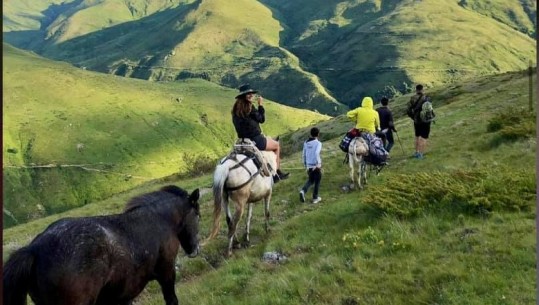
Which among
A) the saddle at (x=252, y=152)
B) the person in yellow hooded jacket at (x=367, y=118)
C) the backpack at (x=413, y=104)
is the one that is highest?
the saddle at (x=252, y=152)

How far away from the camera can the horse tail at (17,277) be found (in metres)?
5.60

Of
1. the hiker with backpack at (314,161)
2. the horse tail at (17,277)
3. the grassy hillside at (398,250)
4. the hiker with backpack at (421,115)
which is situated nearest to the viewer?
the horse tail at (17,277)

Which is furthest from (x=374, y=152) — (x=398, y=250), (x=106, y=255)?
(x=106, y=255)

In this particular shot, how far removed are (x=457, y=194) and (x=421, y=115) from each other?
998cm

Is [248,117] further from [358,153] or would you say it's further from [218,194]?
[358,153]

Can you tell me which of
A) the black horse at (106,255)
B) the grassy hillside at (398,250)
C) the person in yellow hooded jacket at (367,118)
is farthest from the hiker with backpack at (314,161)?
the black horse at (106,255)

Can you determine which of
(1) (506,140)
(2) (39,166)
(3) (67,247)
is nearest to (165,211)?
(3) (67,247)

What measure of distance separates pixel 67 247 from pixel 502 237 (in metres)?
7.55

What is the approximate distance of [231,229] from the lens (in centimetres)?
1241

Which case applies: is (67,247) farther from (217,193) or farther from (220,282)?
(217,193)

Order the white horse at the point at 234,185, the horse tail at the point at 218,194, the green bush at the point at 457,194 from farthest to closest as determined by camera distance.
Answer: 1. the white horse at the point at 234,185
2. the horse tail at the point at 218,194
3. the green bush at the point at 457,194

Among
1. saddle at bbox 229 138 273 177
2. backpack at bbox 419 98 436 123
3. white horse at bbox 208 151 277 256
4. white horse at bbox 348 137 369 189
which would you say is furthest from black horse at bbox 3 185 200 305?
backpack at bbox 419 98 436 123

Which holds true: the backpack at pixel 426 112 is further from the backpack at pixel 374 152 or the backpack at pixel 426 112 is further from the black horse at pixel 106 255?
the black horse at pixel 106 255

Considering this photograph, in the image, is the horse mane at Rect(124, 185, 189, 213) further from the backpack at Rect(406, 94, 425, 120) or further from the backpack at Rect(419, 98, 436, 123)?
the backpack at Rect(406, 94, 425, 120)
